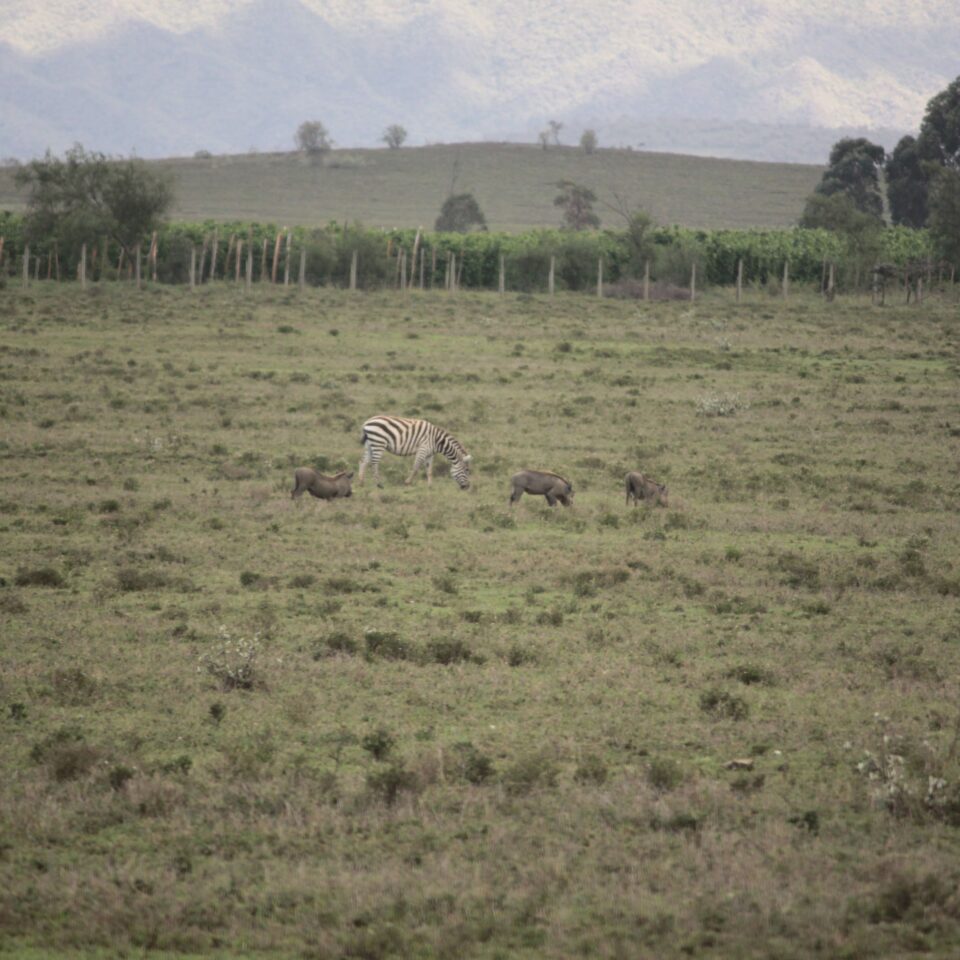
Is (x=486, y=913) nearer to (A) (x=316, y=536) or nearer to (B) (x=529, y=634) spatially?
(B) (x=529, y=634)

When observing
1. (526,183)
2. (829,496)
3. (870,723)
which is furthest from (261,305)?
(526,183)

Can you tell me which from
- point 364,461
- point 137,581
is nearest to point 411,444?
point 364,461

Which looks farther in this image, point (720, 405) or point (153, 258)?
point (153, 258)

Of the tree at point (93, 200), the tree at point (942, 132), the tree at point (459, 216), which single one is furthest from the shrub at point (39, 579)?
the tree at point (942, 132)

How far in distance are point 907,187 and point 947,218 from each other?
47.6 metres

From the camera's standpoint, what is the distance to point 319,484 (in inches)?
894

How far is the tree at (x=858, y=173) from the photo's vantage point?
122 metres

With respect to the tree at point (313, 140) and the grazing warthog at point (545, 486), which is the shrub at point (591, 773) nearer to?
the grazing warthog at point (545, 486)

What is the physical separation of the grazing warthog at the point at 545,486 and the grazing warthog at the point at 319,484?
292cm

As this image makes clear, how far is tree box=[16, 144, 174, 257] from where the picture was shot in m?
69.8

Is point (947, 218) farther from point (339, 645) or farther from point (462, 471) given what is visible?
point (339, 645)

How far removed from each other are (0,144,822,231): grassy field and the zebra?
10572cm

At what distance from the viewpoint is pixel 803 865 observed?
9.02 meters

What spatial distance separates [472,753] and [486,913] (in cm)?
266
